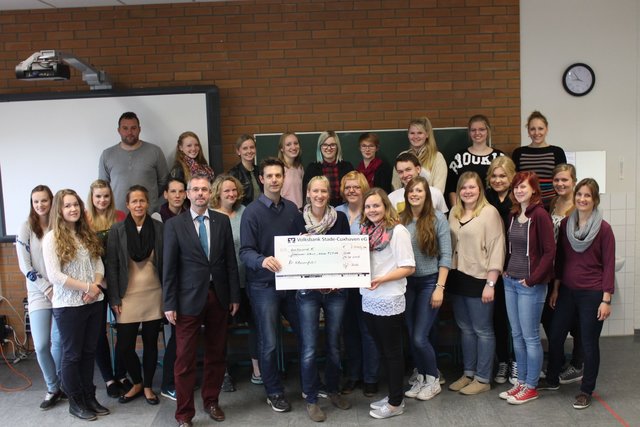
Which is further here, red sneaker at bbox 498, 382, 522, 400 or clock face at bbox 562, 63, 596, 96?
clock face at bbox 562, 63, 596, 96

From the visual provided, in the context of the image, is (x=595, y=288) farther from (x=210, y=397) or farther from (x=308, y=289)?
(x=210, y=397)

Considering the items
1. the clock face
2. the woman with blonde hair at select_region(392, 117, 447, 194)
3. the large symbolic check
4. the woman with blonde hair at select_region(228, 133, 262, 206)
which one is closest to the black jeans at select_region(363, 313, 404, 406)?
the large symbolic check

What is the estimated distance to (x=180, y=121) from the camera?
16.5ft

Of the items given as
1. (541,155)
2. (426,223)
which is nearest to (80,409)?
(426,223)

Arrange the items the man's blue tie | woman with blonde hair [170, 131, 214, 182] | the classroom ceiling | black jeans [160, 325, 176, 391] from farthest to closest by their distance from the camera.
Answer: the classroom ceiling
woman with blonde hair [170, 131, 214, 182]
black jeans [160, 325, 176, 391]
the man's blue tie

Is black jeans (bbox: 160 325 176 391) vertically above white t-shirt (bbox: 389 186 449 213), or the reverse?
white t-shirt (bbox: 389 186 449 213)

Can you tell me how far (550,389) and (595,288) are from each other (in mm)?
904

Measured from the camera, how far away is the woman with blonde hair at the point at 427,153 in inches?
173

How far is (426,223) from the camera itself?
3695mm

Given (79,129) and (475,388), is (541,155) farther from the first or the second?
(79,129)

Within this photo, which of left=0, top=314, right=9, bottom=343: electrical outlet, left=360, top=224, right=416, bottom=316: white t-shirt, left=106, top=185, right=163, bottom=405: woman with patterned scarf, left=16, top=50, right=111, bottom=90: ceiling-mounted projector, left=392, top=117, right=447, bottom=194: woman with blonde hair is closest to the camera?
left=360, top=224, right=416, bottom=316: white t-shirt

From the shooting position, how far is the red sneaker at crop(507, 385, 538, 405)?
3.80m

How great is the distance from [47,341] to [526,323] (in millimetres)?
3375

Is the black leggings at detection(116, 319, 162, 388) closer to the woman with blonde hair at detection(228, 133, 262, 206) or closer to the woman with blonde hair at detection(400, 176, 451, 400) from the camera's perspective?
the woman with blonde hair at detection(228, 133, 262, 206)
